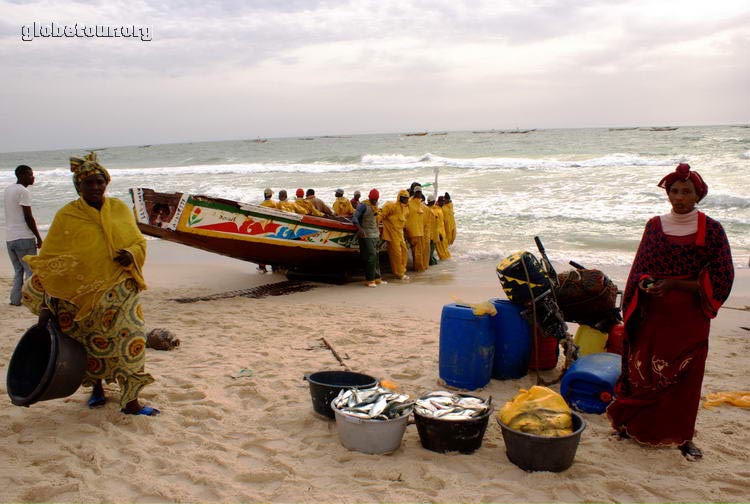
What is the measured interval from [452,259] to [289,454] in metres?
9.36

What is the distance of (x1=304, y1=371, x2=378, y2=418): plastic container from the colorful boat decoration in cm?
453

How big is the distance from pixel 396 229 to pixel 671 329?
7.02 metres

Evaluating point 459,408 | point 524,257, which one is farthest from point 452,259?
point 459,408

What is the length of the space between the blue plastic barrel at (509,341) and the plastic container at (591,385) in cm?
53

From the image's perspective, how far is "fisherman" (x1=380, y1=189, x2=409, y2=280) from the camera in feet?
33.4

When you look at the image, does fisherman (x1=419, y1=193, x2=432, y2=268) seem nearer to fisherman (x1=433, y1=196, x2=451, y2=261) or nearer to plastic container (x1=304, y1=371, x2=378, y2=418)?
fisherman (x1=433, y1=196, x2=451, y2=261)

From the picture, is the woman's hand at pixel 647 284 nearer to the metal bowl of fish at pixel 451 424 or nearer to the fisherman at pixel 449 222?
the metal bowl of fish at pixel 451 424

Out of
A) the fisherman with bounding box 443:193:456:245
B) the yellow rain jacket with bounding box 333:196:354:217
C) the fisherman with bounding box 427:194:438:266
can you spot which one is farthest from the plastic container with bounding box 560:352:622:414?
the fisherman with bounding box 443:193:456:245

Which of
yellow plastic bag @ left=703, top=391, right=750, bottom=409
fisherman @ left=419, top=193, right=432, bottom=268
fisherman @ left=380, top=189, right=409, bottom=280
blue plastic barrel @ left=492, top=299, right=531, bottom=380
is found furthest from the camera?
fisherman @ left=419, top=193, right=432, bottom=268

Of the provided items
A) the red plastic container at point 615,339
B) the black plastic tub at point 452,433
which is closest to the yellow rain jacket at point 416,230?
the red plastic container at point 615,339

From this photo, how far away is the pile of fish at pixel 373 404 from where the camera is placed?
3398mm

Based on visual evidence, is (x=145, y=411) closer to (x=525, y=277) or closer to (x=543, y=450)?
(x=543, y=450)

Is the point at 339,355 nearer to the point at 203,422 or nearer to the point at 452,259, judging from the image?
the point at 203,422

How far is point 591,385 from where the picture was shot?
4.05 m
